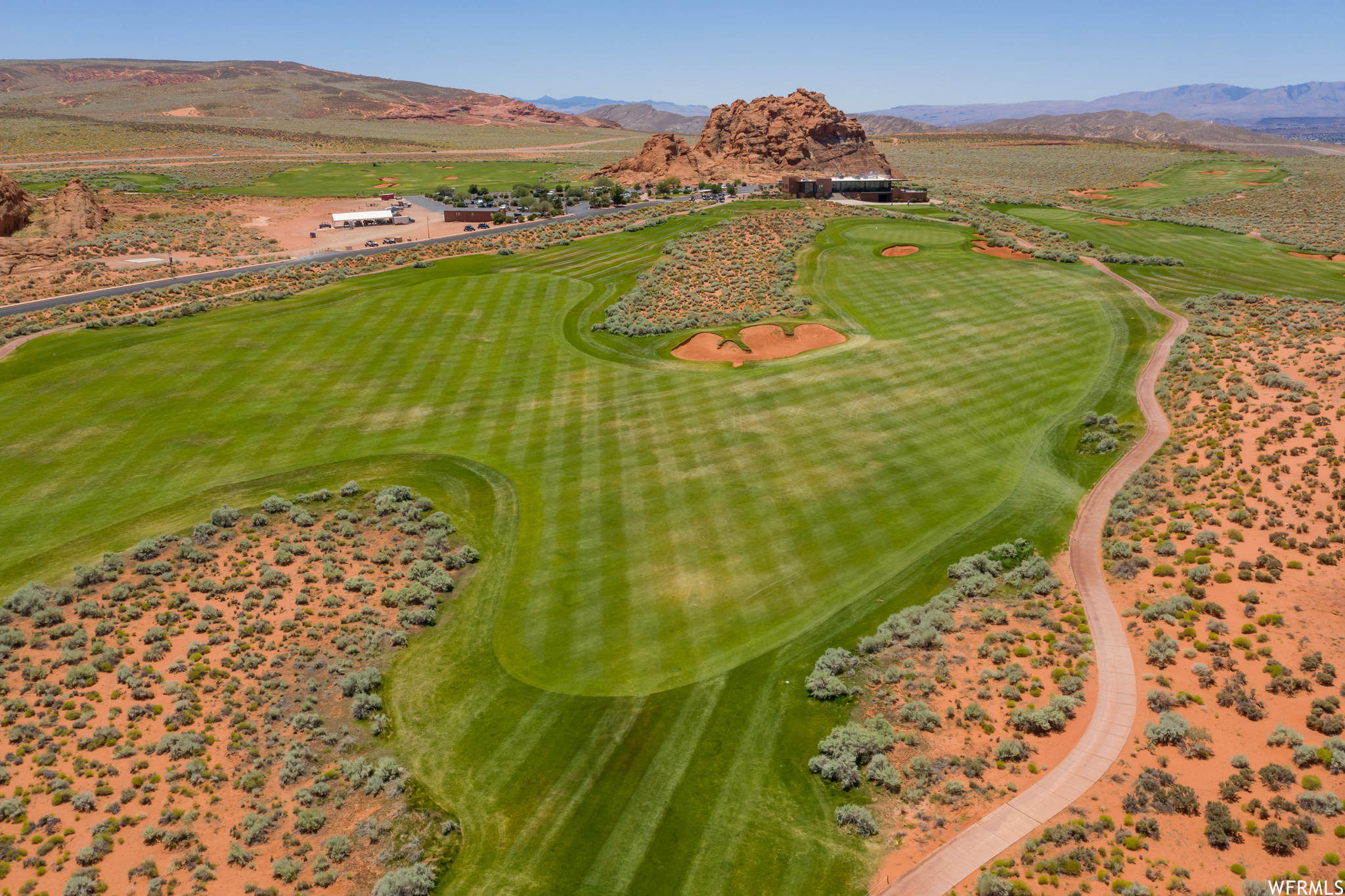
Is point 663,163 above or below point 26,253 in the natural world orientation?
above

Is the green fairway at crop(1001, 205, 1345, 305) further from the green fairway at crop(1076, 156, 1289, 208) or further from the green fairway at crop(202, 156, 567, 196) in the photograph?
the green fairway at crop(202, 156, 567, 196)

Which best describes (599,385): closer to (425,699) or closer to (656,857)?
(425,699)

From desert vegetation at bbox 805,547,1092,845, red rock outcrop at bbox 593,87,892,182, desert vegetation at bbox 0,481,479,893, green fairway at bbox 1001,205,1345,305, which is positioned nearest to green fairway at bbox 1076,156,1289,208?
green fairway at bbox 1001,205,1345,305

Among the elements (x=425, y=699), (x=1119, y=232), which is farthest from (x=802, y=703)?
(x=1119, y=232)

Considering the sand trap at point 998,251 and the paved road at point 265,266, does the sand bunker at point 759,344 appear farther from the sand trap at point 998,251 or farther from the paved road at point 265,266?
the paved road at point 265,266

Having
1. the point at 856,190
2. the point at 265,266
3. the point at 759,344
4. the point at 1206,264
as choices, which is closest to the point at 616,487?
the point at 759,344

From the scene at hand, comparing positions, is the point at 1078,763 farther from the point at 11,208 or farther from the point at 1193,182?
the point at 1193,182
